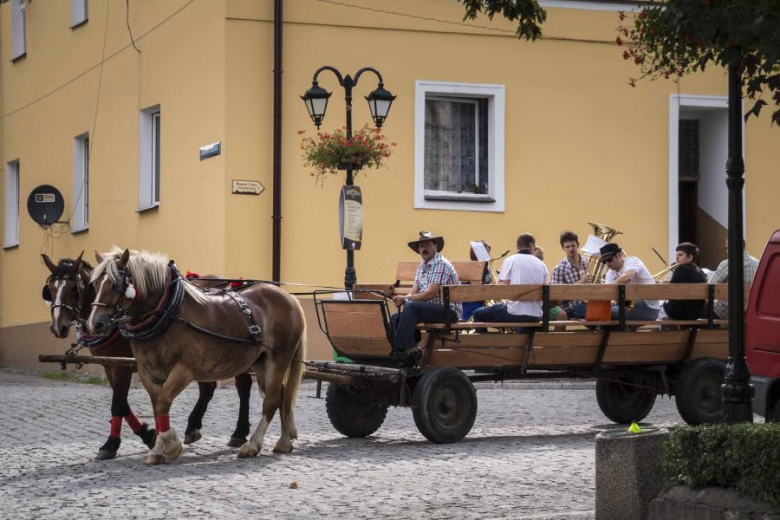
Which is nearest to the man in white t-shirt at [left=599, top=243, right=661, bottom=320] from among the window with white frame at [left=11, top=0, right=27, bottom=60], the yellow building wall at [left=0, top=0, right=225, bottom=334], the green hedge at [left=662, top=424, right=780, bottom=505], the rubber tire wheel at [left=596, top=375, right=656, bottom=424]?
the rubber tire wheel at [left=596, top=375, right=656, bottom=424]

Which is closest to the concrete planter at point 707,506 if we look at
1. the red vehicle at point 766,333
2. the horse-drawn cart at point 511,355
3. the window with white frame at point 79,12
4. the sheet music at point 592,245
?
the red vehicle at point 766,333

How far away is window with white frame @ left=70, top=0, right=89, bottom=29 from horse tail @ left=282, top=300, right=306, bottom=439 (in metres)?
14.1

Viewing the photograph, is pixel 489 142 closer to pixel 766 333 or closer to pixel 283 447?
pixel 766 333

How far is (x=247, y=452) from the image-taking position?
1137 centimetres

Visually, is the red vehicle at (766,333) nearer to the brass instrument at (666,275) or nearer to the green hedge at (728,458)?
the brass instrument at (666,275)

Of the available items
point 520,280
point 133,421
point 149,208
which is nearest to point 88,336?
point 133,421

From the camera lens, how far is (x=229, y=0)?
64.1 feet

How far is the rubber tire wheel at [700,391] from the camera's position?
13.3 meters

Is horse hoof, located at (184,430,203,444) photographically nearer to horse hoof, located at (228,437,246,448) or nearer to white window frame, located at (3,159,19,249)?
horse hoof, located at (228,437,246,448)

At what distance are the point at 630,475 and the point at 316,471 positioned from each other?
3.20 metres

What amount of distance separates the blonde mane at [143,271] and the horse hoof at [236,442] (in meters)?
1.33

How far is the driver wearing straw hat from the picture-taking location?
1244 centimetres

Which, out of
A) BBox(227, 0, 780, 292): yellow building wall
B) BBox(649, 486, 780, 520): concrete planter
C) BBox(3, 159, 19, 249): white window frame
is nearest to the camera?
Result: BBox(649, 486, 780, 520): concrete planter

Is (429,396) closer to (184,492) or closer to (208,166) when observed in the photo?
(184,492)
